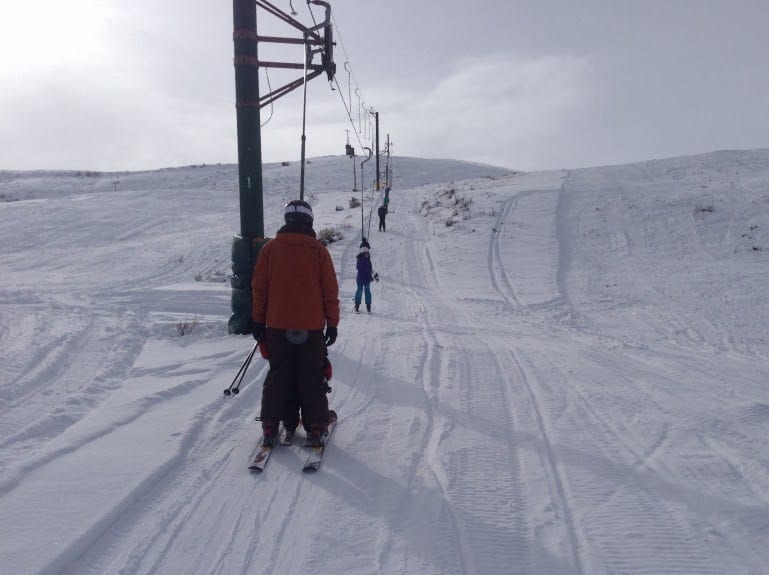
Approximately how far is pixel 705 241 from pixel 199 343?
771 inches

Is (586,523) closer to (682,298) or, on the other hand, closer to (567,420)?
(567,420)

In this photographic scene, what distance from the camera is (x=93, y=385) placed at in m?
6.40

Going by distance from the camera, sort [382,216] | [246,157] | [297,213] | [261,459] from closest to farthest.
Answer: [261,459], [297,213], [246,157], [382,216]

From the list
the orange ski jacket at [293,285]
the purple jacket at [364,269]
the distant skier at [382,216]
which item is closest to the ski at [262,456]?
the orange ski jacket at [293,285]

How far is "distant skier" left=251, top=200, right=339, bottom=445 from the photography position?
4820 millimetres

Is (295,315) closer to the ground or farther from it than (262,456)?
farther from it

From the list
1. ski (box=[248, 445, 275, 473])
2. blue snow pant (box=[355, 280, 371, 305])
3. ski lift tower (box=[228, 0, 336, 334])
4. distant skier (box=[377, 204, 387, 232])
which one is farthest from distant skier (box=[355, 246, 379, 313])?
distant skier (box=[377, 204, 387, 232])

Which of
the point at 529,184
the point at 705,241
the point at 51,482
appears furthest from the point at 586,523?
the point at 529,184

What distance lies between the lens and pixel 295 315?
15.8 feet

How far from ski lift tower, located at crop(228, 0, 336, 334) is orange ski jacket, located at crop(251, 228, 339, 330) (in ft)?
14.0

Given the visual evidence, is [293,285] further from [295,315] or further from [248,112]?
[248,112]

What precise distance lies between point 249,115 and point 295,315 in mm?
5291

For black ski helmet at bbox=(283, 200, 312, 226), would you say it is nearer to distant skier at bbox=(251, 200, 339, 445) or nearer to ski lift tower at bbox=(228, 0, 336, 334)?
distant skier at bbox=(251, 200, 339, 445)

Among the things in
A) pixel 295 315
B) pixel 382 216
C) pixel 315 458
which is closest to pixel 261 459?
pixel 315 458
